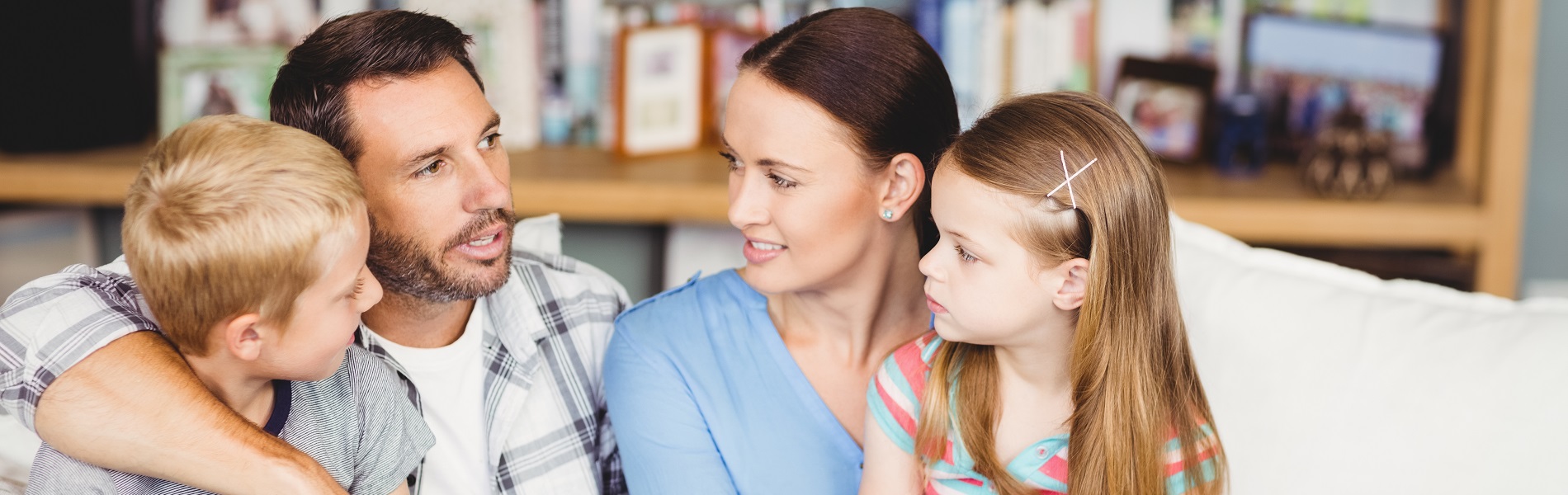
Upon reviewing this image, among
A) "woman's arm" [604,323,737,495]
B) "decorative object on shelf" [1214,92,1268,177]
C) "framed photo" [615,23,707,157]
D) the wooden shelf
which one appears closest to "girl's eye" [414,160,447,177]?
"woman's arm" [604,323,737,495]

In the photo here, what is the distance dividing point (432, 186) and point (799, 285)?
420 millimetres

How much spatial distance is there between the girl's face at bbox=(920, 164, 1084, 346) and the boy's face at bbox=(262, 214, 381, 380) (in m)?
0.54

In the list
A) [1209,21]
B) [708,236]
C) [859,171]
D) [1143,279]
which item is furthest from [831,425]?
[1209,21]

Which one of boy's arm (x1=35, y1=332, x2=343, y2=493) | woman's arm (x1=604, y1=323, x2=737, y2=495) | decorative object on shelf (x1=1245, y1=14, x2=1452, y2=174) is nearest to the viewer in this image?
boy's arm (x1=35, y1=332, x2=343, y2=493)

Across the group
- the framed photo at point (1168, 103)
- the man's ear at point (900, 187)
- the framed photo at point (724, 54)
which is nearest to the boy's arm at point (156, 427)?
the man's ear at point (900, 187)

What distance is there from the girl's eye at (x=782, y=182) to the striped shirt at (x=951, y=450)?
231 mm

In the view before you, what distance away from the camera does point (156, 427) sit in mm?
962

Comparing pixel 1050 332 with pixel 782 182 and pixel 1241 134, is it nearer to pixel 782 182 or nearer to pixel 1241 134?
pixel 782 182

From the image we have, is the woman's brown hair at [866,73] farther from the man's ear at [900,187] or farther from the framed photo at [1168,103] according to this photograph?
the framed photo at [1168,103]

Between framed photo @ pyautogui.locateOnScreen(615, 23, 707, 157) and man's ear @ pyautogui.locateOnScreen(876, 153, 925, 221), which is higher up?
framed photo @ pyautogui.locateOnScreen(615, 23, 707, 157)

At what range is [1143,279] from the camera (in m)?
1.17

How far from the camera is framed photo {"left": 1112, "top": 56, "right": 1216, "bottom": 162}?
7.59 feet

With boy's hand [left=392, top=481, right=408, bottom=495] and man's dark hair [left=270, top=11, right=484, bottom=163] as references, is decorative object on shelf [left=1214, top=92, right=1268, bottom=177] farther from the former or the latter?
boy's hand [left=392, top=481, right=408, bottom=495]

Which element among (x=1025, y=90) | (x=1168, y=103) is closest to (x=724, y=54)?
(x=1025, y=90)
